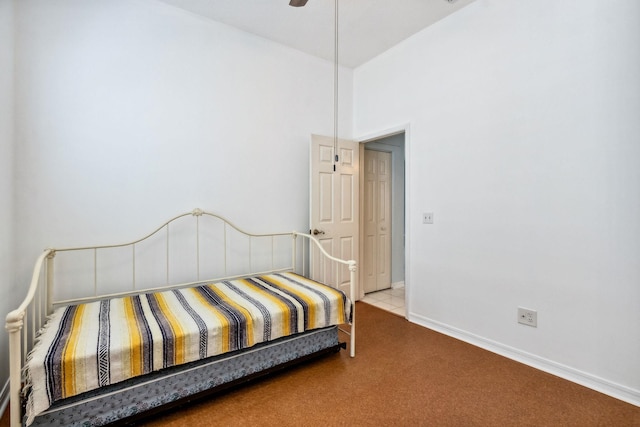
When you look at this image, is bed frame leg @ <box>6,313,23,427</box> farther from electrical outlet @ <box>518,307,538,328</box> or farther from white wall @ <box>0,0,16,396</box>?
electrical outlet @ <box>518,307,538,328</box>

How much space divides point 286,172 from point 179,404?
2127 millimetres

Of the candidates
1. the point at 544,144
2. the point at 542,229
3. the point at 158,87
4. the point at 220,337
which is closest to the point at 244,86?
the point at 158,87

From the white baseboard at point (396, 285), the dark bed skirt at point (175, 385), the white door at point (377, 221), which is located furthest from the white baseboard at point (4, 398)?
the white baseboard at point (396, 285)

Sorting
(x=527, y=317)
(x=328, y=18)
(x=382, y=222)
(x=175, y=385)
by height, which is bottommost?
(x=175, y=385)

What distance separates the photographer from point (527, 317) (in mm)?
2137

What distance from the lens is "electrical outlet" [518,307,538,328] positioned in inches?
82.6

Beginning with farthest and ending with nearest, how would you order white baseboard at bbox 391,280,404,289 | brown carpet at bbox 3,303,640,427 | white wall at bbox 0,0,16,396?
1. white baseboard at bbox 391,280,404,289
2. white wall at bbox 0,0,16,396
3. brown carpet at bbox 3,303,640,427

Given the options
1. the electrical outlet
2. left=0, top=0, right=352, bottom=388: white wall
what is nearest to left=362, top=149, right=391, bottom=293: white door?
left=0, top=0, right=352, bottom=388: white wall

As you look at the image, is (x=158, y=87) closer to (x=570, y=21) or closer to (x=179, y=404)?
(x=179, y=404)

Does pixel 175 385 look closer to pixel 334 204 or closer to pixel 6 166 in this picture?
pixel 6 166

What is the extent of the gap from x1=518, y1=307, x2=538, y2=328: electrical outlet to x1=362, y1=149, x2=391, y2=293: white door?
1.82 metres

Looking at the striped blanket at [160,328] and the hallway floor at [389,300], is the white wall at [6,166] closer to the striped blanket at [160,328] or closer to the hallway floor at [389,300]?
the striped blanket at [160,328]

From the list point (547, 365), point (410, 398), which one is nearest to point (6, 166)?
point (410, 398)

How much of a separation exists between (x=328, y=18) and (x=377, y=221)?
7.72ft
